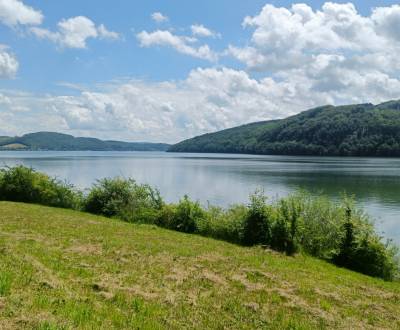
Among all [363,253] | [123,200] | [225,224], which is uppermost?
[123,200]

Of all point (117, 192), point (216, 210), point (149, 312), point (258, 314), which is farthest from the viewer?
point (117, 192)

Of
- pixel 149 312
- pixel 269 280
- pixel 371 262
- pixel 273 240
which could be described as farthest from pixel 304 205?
pixel 149 312

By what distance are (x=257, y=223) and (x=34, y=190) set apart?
21.9m

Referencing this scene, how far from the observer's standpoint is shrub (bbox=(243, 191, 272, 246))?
21.6m

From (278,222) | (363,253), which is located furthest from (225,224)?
(363,253)

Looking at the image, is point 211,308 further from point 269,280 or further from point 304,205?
point 304,205

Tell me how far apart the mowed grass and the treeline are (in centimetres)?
322

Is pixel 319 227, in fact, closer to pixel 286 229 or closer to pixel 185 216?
pixel 286 229

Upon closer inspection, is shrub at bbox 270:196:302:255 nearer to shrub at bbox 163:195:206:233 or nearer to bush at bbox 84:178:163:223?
shrub at bbox 163:195:206:233

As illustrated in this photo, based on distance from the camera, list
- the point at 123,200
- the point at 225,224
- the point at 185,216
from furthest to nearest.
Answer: the point at 123,200
the point at 185,216
the point at 225,224

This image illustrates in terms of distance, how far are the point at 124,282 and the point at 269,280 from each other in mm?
5013

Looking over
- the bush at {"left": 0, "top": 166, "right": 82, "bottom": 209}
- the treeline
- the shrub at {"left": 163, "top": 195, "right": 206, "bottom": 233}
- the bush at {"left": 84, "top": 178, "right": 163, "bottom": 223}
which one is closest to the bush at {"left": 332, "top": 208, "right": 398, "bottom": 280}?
the treeline

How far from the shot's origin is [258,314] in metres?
9.74

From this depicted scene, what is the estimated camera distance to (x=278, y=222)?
69.4 feet
